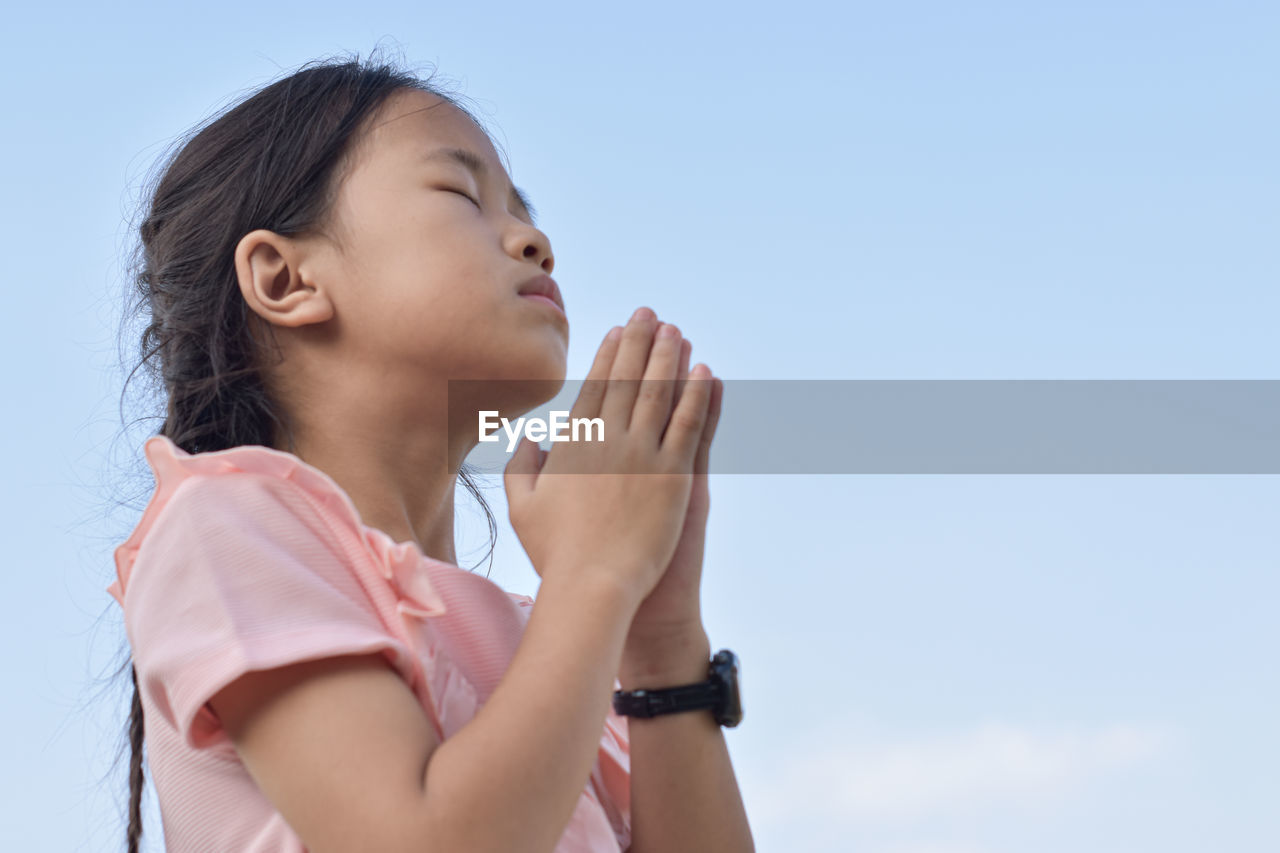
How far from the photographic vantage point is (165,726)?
1398 mm

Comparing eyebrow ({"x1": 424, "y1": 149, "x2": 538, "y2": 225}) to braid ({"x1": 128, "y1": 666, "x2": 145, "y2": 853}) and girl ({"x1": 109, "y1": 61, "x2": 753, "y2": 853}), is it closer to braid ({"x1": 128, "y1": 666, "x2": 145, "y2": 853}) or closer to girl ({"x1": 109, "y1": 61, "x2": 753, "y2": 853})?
girl ({"x1": 109, "y1": 61, "x2": 753, "y2": 853})

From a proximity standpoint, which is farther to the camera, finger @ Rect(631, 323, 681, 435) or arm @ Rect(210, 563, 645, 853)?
finger @ Rect(631, 323, 681, 435)

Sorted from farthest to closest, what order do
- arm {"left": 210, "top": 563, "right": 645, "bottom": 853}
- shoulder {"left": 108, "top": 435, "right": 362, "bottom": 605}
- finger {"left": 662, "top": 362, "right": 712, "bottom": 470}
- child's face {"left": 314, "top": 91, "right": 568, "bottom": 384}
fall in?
child's face {"left": 314, "top": 91, "right": 568, "bottom": 384} < finger {"left": 662, "top": 362, "right": 712, "bottom": 470} < shoulder {"left": 108, "top": 435, "right": 362, "bottom": 605} < arm {"left": 210, "top": 563, "right": 645, "bottom": 853}

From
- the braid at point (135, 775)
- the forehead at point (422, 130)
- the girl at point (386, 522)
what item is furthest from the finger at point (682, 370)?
the braid at point (135, 775)

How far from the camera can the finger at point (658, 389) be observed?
1.45 meters

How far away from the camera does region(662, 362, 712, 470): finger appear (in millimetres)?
1441

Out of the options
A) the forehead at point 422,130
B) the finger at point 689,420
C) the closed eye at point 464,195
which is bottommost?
the finger at point 689,420

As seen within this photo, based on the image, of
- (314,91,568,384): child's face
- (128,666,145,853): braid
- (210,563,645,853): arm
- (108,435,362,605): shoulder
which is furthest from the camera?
(128,666,145,853): braid

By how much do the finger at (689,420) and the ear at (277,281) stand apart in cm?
51

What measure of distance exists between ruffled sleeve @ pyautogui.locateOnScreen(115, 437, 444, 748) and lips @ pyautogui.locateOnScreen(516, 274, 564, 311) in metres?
0.39

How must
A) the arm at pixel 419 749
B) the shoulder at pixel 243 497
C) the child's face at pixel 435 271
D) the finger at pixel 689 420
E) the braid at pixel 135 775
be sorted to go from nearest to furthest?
the arm at pixel 419 749
the shoulder at pixel 243 497
the finger at pixel 689 420
the child's face at pixel 435 271
the braid at pixel 135 775

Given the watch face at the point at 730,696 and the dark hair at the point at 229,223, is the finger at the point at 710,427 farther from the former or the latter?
the dark hair at the point at 229,223

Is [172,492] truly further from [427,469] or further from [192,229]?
[192,229]

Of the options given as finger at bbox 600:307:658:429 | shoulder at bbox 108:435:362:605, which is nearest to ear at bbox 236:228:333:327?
shoulder at bbox 108:435:362:605
